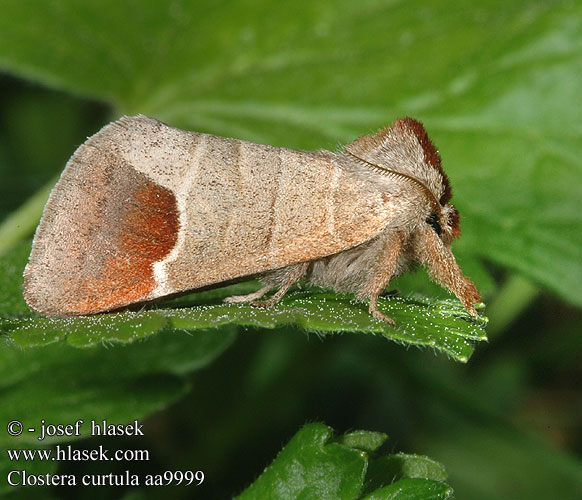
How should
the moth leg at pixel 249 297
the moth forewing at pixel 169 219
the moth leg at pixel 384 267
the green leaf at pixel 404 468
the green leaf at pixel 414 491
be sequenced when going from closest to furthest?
the green leaf at pixel 414 491 → the green leaf at pixel 404 468 → the moth forewing at pixel 169 219 → the moth leg at pixel 384 267 → the moth leg at pixel 249 297

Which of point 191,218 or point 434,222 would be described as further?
point 434,222

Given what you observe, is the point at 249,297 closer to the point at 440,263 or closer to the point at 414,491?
the point at 440,263

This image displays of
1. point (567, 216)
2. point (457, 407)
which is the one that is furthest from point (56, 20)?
point (457, 407)

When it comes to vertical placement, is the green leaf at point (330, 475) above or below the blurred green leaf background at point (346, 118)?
below

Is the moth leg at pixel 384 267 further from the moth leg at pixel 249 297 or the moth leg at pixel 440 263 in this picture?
the moth leg at pixel 249 297

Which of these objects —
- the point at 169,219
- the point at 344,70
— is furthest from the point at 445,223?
the point at 344,70

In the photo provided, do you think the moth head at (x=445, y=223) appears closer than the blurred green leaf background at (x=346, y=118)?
Yes

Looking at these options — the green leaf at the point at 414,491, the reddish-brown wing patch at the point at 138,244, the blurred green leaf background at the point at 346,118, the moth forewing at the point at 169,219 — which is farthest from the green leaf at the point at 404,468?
the blurred green leaf background at the point at 346,118

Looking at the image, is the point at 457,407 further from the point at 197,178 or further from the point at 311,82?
the point at 197,178
